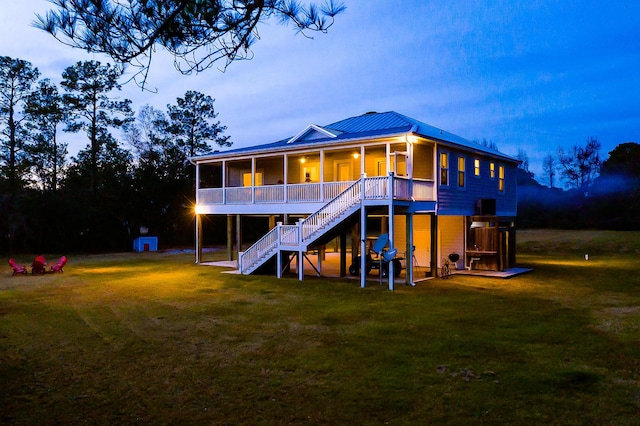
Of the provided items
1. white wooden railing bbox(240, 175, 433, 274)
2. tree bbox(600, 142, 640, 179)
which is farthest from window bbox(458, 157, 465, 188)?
tree bbox(600, 142, 640, 179)

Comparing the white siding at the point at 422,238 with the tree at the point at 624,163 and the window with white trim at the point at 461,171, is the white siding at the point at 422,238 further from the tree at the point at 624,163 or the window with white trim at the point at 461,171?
the tree at the point at 624,163

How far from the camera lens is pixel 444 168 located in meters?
19.0

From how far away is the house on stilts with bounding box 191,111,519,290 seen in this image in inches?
663

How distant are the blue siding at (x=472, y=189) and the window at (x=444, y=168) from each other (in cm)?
20

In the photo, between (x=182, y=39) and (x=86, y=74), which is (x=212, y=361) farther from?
(x=86, y=74)

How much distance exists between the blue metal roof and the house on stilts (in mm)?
60

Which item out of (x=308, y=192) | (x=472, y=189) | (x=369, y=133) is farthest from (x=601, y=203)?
(x=308, y=192)

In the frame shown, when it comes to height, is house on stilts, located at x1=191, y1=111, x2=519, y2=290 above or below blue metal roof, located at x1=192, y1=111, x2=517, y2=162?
below

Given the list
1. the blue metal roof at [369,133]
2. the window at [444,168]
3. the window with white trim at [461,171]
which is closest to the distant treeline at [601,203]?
the blue metal roof at [369,133]

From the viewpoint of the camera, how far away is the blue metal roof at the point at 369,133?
18.0 meters

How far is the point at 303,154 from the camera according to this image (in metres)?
20.4

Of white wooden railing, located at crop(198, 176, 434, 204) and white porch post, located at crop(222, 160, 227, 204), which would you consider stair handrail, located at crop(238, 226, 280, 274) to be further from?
white porch post, located at crop(222, 160, 227, 204)

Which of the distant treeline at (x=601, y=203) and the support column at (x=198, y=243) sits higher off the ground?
the distant treeline at (x=601, y=203)

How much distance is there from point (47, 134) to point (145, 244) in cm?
1212
